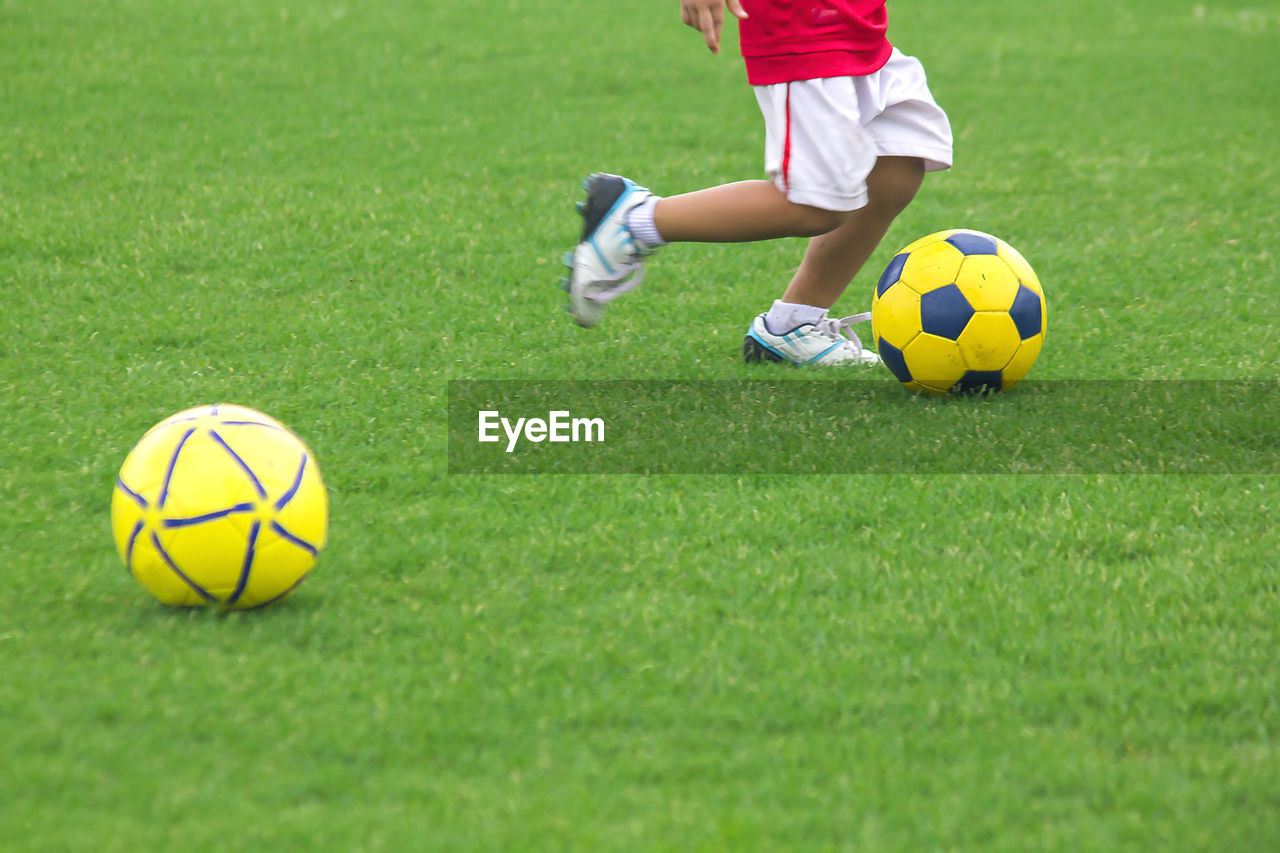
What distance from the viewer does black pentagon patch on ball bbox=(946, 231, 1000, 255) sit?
4480 mm

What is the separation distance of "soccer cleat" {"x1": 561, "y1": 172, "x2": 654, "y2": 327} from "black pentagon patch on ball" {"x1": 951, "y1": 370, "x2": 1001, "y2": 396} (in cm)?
118

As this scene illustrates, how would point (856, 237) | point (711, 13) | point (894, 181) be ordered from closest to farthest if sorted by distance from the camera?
1. point (711, 13)
2. point (894, 181)
3. point (856, 237)

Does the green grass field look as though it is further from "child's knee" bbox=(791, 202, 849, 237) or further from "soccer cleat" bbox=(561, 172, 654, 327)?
"child's knee" bbox=(791, 202, 849, 237)

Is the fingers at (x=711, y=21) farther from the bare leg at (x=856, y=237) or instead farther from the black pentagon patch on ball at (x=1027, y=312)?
the black pentagon patch on ball at (x=1027, y=312)

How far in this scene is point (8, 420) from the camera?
429 centimetres

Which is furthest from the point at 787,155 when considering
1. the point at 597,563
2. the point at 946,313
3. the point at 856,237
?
the point at 597,563

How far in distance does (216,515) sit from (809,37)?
2.42 meters

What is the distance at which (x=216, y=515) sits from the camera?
295cm

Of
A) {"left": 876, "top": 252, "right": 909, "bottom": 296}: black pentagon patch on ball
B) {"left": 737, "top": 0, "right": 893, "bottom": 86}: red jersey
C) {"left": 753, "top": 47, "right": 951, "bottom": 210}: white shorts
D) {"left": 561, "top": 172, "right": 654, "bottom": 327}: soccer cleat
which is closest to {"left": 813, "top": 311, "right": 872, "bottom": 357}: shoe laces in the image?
{"left": 876, "top": 252, "right": 909, "bottom": 296}: black pentagon patch on ball

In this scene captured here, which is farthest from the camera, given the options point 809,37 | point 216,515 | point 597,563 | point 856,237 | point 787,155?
point 856,237

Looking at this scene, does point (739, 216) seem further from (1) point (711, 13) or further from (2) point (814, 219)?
(1) point (711, 13)

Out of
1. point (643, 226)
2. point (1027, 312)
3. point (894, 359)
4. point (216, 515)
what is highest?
point (643, 226)

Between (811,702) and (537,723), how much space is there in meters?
0.58

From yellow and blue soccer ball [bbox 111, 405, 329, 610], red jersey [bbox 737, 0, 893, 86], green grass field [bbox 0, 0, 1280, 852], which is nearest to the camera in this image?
green grass field [bbox 0, 0, 1280, 852]
